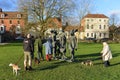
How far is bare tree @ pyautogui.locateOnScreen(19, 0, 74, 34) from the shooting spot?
2174 inches

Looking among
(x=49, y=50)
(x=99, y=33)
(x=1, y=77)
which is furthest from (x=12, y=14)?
(x=1, y=77)

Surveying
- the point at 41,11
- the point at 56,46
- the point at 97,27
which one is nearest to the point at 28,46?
the point at 56,46

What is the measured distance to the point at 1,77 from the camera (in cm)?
1434

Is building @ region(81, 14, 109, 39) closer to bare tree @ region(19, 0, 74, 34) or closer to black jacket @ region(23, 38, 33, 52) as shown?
bare tree @ region(19, 0, 74, 34)

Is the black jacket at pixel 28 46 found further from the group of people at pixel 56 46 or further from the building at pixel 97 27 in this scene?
the building at pixel 97 27

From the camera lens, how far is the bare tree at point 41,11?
55.2 m

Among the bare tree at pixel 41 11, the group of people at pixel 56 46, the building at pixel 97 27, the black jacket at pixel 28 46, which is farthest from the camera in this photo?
the building at pixel 97 27

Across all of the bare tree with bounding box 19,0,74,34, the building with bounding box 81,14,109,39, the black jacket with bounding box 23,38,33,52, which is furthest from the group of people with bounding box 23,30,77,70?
the building with bounding box 81,14,109,39

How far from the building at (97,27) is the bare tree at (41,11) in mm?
58447

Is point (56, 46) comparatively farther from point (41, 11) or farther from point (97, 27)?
point (97, 27)

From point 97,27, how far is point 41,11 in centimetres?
6675

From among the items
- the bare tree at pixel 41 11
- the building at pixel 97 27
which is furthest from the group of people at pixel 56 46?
the building at pixel 97 27

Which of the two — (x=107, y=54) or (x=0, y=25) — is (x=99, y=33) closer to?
(x=0, y=25)

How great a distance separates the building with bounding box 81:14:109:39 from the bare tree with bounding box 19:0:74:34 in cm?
5845
